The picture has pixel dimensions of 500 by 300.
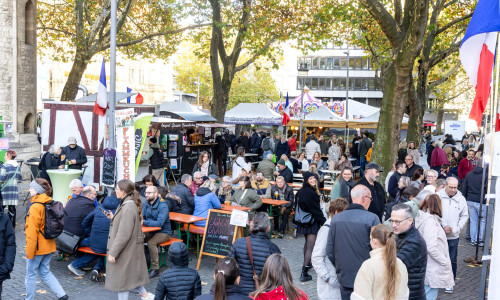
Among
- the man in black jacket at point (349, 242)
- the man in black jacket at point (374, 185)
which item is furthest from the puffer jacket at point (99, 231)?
the man in black jacket at point (374, 185)

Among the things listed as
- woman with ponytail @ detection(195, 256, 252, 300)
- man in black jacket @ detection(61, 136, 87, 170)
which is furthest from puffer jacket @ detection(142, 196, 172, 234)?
man in black jacket @ detection(61, 136, 87, 170)

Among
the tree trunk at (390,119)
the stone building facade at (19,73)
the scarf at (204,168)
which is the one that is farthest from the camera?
the stone building facade at (19,73)

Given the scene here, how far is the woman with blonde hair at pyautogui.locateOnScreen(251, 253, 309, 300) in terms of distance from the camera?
442 centimetres

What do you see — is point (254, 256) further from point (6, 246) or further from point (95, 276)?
point (95, 276)

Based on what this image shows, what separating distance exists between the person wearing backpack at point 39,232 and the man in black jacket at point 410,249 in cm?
441

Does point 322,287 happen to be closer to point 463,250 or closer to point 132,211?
point 132,211

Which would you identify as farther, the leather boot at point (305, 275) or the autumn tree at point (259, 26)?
the autumn tree at point (259, 26)

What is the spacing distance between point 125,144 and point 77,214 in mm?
2068

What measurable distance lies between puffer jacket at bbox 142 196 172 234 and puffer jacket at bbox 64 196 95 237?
913mm

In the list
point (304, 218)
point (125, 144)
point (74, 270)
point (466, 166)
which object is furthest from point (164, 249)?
point (466, 166)

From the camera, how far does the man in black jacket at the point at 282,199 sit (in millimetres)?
12211

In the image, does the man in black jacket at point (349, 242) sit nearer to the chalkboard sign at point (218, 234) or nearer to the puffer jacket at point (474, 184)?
the chalkboard sign at point (218, 234)

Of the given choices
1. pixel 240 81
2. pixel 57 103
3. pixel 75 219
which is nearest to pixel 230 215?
pixel 75 219

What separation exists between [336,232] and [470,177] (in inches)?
255
